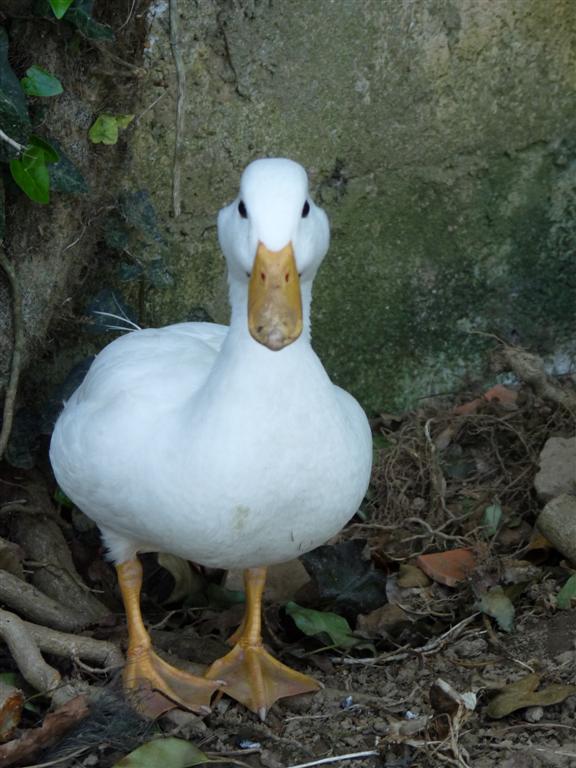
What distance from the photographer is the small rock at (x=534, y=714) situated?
3.29 metres

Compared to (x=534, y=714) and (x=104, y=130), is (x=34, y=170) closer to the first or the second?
(x=104, y=130)

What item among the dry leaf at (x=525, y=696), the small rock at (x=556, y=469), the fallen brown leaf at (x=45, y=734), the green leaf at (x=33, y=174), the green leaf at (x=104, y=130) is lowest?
the dry leaf at (x=525, y=696)

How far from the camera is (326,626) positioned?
12.7 feet

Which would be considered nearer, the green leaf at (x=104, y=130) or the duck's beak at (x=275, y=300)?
the duck's beak at (x=275, y=300)

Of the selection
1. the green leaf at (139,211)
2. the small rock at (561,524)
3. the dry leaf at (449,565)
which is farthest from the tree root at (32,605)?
the small rock at (561,524)

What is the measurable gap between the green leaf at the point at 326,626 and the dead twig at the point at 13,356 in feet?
3.96

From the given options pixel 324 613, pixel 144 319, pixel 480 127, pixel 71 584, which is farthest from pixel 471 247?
pixel 71 584

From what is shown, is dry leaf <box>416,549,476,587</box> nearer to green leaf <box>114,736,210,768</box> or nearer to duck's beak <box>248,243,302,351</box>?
green leaf <box>114,736,210,768</box>

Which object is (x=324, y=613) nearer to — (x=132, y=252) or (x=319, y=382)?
(x=319, y=382)

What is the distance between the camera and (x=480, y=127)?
479cm

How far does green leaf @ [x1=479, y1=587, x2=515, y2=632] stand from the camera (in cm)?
381

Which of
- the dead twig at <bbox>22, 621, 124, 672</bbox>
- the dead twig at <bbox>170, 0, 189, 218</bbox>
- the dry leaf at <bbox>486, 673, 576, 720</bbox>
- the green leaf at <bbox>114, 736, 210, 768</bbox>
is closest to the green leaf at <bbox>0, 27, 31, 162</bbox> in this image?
the dead twig at <bbox>170, 0, 189, 218</bbox>

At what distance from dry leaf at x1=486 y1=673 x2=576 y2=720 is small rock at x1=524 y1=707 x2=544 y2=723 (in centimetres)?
1

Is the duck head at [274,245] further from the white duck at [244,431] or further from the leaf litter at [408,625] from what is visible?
the leaf litter at [408,625]
